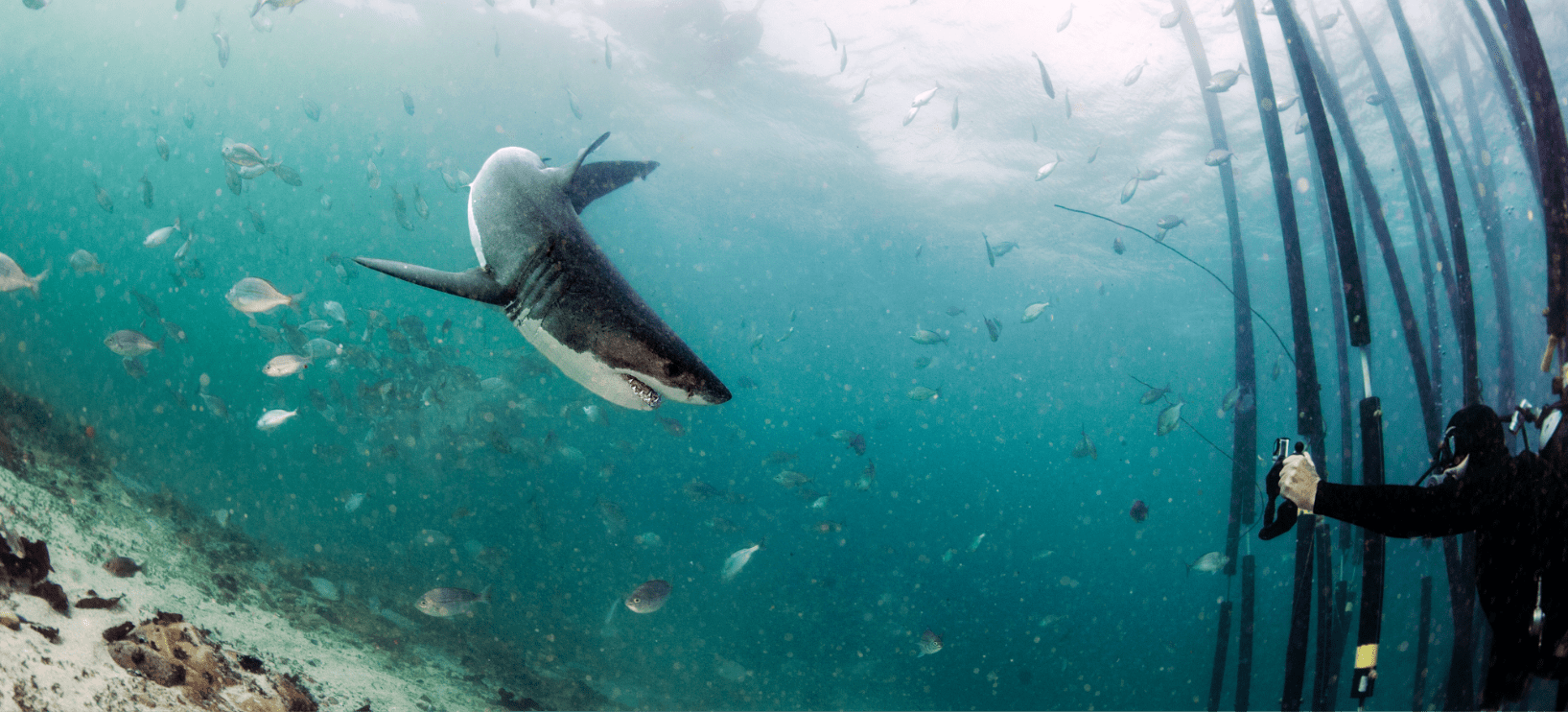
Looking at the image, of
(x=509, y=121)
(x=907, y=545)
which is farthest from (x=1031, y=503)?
(x=509, y=121)

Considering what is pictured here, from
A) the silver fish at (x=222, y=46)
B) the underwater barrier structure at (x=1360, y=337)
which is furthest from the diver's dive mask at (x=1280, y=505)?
the silver fish at (x=222, y=46)

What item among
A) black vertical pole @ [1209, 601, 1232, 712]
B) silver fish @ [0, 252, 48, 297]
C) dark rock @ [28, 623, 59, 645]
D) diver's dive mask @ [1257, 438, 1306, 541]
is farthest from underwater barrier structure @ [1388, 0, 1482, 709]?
silver fish @ [0, 252, 48, 297]

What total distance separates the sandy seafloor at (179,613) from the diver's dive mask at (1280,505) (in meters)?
5.55

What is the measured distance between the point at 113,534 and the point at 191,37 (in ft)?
163

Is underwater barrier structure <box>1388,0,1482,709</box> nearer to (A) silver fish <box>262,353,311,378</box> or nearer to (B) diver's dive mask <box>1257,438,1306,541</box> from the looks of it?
(B) diver's dive mask <box>1257,438,1306,541</box>

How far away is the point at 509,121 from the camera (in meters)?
33.2

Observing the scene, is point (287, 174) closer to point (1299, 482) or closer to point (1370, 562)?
point (1299, 482)

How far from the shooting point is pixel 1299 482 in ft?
8.68

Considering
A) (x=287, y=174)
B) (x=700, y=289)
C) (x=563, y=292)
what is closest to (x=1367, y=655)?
(x=563, y=292)

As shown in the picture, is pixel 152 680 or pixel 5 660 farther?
pixel 152 680

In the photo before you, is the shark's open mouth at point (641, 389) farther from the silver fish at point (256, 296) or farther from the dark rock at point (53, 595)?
the silver fish at point (256, 296)

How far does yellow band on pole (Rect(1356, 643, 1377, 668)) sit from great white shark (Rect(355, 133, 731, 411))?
16.1ft

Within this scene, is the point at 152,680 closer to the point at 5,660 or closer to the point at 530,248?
the point at 5,660

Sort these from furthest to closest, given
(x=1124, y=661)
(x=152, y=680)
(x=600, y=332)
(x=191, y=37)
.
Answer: (x=1124, y=661) < (x=191, y=37) < (x=152, y=680) < (x=600, y=332)
